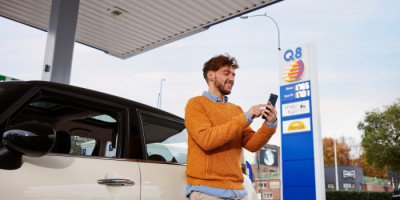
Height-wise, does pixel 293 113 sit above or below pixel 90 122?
above

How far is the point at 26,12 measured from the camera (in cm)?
920

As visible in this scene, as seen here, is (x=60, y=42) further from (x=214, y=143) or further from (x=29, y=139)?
(x=29, y=139)

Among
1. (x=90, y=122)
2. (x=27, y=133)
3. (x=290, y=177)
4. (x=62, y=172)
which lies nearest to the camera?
(x=27, y=133)

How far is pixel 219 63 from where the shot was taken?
2867 millimetres

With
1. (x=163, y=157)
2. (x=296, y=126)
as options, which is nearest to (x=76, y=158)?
(x=163, y=157)

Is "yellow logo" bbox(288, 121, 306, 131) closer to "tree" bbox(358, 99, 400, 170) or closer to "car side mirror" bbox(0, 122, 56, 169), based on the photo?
"car side mirror" bbox(0, 122, 56, 169)

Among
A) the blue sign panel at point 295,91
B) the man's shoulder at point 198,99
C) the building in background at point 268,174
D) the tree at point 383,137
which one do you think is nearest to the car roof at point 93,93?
the man's shoulder at point 198,99

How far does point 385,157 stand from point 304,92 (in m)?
19.8

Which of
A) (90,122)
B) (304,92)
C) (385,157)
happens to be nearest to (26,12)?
(90,122)

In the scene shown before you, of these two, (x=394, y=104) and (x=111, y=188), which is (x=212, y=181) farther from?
(x=394, y=104)

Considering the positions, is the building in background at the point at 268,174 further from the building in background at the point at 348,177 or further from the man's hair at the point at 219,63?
the man's hair at the point at 219,63

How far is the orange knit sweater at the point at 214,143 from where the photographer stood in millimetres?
2379

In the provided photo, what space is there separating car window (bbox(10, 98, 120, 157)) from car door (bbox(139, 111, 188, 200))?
0.27 meters

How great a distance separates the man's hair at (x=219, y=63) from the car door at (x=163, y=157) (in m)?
0.59
